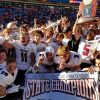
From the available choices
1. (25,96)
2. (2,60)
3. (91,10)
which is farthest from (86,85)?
(91,10)

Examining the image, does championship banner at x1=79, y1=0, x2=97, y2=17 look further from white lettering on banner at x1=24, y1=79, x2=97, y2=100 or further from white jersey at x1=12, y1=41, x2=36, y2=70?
white lettering on banner at x1=24, y1=79, x2=97, y2=100

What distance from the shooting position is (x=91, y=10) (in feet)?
32.7

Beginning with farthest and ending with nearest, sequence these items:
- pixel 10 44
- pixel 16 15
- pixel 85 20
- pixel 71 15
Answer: pixel 16 15, pixel 71 15, pixel 85 20, pixel 10 44

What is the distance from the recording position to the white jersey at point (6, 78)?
5561 millimetres

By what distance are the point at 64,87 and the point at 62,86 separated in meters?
0.03

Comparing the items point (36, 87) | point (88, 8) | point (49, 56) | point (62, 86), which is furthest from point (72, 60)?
point (88, 8)

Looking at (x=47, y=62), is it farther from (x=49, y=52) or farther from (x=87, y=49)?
(x=87, y=49)

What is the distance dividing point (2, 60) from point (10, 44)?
47.8 inches

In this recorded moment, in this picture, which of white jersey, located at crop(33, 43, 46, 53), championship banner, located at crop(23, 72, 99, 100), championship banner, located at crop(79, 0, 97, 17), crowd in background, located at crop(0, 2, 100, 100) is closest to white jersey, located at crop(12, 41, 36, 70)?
crowd in background, located at crop(0, 2, 100, 100)

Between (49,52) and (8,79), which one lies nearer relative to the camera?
(8,79)

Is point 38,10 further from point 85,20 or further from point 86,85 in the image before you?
point 86,85

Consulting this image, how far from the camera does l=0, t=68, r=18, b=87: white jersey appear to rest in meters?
5.56

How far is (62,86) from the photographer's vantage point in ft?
18.4

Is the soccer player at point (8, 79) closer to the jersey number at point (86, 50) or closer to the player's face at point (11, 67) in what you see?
the player's face at point (11, 67)
